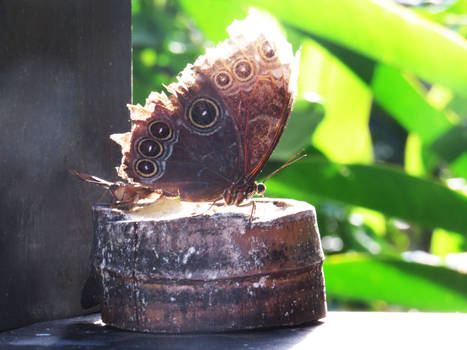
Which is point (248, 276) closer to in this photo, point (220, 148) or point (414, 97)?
point (220, 148)

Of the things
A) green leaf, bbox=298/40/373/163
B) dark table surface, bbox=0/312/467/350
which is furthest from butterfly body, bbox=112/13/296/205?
→ green leaf, bbox=298/40/373/163

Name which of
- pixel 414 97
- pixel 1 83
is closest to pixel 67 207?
pixel 1 83

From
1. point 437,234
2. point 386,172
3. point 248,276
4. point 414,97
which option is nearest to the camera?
point 248,276

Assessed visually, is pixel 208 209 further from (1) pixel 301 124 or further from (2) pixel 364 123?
(2) pixel 364 123

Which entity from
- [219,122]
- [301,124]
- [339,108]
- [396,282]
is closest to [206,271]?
[219,122]

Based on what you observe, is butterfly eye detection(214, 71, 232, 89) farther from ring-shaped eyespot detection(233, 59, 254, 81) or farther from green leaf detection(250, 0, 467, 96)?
green leaf detection(250, 0, 467, 96)

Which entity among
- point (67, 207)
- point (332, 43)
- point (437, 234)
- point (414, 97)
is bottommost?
point (437, 234)

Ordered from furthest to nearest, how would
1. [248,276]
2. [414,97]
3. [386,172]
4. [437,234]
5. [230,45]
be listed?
1. [437,234]
2. [414,97]
3. [386,172]
4. [230,45]
5. [248,276]

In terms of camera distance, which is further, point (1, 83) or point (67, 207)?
point (67, 207)
